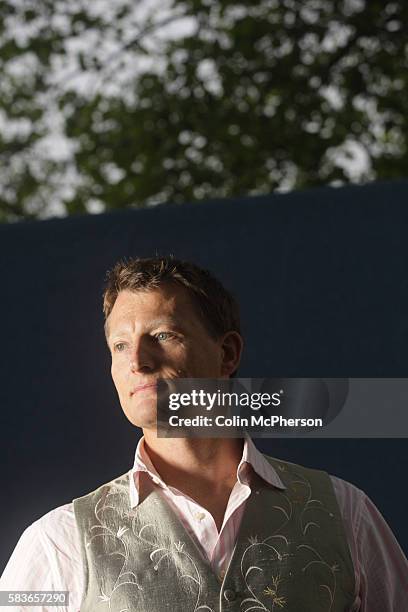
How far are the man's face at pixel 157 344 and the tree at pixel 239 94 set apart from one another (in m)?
2.63

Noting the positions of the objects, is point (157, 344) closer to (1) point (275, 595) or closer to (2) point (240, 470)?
(2) point (240, 470)

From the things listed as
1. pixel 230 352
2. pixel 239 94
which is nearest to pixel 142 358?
pixel 230 352

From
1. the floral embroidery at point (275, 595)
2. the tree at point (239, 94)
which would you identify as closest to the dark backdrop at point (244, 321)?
the floral embroidery at point (275, 595)

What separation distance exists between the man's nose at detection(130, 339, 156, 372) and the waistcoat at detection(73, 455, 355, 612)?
0.57ft

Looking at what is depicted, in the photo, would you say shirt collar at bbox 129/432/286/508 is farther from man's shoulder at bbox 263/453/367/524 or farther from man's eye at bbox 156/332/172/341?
man's eye at bbox 156/332/172/341

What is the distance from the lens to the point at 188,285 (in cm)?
144

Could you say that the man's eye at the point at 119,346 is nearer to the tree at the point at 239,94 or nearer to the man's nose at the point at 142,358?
the man's nose at the point at 142,358

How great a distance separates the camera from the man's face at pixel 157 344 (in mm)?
1396

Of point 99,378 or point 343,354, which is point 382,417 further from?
point 99,378

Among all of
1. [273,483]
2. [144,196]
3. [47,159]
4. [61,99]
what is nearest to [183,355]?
[273,483]

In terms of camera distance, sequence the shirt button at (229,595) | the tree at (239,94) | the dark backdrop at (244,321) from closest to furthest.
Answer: the shirt button at (229,595), the dark backdrop at (244,321), the tree at (239,94)

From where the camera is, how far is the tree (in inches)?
158

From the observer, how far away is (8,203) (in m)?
5.13

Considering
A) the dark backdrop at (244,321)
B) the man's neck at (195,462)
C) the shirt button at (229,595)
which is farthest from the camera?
the dark backdrop at (244,321)
